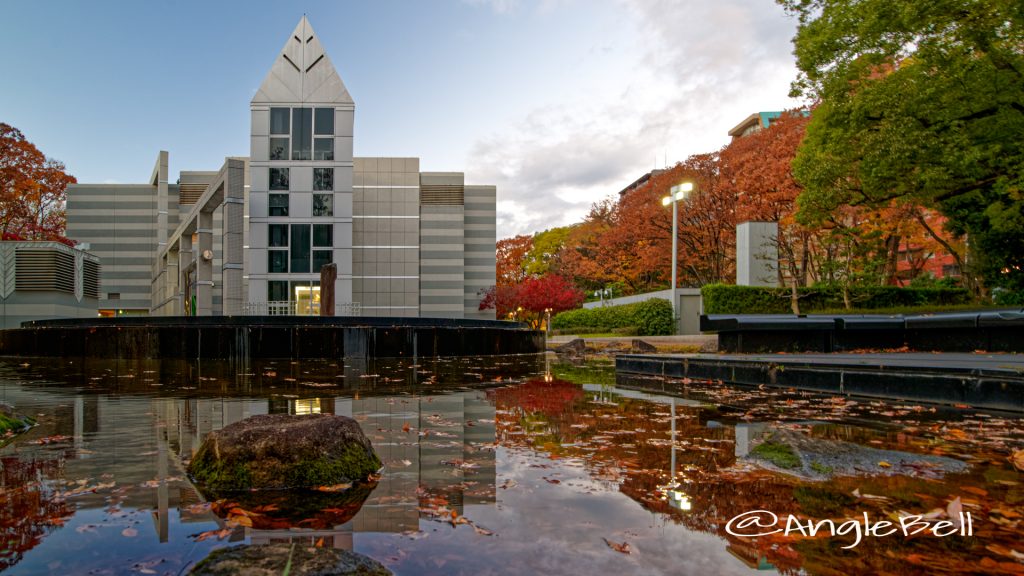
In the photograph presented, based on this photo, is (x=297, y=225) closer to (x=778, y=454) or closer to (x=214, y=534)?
(x=778, y=454)

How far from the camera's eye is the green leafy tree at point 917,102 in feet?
54.4

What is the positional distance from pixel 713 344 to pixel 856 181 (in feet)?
23.6

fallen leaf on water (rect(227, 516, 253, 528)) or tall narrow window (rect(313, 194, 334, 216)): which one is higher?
tall narrow window (rect(313, 194, 334, 216))

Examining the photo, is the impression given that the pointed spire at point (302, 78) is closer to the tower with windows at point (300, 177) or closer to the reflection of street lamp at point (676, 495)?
the tower with windows at point (300, 177)

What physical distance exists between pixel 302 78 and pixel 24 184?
52.3 feet

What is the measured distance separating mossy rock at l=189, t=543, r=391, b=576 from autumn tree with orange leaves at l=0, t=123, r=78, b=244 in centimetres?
3938

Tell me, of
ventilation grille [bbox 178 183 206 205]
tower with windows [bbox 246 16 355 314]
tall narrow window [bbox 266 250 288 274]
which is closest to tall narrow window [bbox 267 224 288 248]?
tower with windows [bbox 246 16 355 314]

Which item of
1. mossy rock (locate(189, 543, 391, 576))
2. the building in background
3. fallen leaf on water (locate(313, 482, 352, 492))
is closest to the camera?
mossy rock (locate(189, 543, 391, 576))

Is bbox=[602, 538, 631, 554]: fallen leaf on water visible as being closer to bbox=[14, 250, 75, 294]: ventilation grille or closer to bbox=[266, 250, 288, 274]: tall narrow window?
bbox=[14, 250, 75, 294]: ventilation grille

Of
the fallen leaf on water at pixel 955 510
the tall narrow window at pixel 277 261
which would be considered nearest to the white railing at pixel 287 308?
the tall narrow window at pixel 277 261

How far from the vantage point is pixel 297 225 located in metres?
38.2

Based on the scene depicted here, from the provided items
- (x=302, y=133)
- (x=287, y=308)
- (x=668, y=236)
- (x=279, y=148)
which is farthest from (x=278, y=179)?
(x=668, y=236)

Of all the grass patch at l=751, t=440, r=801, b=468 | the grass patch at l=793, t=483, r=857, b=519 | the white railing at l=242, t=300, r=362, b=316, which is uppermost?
the white railing at l=242, t=300, r=362, b=316

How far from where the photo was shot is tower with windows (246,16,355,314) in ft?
123
